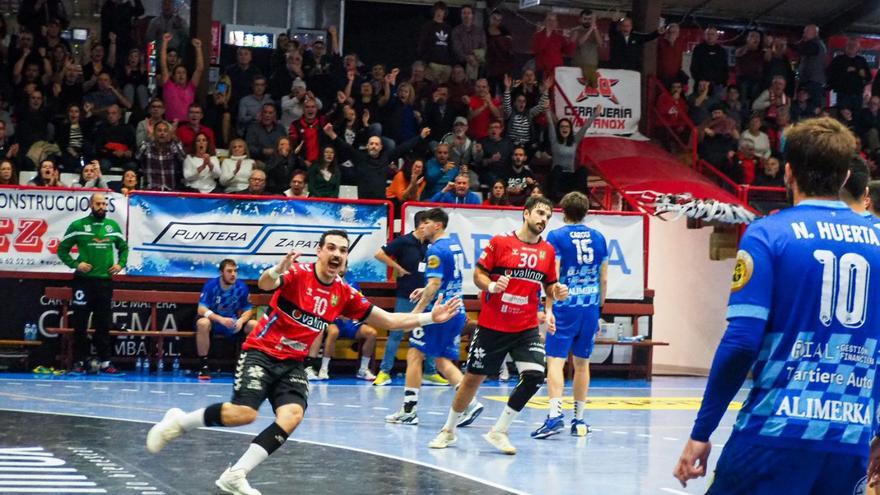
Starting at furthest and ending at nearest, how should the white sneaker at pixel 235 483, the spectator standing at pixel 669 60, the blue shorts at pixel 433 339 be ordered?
1. the spectator standing at pixel 669 60
2. the blue shorts at pixel 433 339
3. the white sneaker at pixel 235 483

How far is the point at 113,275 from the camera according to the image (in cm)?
1636

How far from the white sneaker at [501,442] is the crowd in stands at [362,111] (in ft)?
24.5

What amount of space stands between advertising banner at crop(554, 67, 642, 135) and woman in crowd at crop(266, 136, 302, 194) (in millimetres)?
6098

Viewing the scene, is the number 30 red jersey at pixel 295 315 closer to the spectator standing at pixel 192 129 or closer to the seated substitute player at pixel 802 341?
the seated substitute player at pixel 802 341

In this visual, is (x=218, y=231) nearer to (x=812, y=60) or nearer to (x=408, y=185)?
(x=408, y=185)

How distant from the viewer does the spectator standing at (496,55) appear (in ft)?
73.2

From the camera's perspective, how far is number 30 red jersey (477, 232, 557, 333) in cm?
1076

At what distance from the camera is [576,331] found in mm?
11945

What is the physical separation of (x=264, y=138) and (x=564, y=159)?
16.6 ft

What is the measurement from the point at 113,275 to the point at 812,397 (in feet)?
44.2

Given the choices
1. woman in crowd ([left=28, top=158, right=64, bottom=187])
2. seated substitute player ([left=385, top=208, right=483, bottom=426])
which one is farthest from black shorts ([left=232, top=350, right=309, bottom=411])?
woman in crowd ([left=28, top=158, right=64, bottom=187])

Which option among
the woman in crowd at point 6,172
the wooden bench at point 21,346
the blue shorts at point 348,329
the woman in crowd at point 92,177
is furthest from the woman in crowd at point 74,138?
the blue shorts at point 348,329

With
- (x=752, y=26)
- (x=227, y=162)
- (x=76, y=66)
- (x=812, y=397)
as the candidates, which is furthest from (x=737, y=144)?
(x=812, y=397)

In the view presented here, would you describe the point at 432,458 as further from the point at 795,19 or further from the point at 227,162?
the point at 795,19
